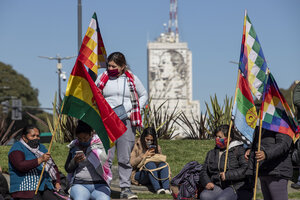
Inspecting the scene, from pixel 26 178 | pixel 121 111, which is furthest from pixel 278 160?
pixel 26 178

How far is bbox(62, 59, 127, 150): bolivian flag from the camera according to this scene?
714 cm

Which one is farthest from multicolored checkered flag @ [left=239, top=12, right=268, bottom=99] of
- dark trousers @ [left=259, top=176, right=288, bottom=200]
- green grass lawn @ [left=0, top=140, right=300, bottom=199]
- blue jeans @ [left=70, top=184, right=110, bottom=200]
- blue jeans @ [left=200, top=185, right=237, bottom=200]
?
green grass lawn @ [left=0, top=140, right=300, bottom=199]

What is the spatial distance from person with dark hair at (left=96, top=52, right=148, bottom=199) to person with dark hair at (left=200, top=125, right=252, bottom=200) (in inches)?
55.8

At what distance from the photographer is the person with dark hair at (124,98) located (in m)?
8.79

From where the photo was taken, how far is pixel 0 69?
209 feet

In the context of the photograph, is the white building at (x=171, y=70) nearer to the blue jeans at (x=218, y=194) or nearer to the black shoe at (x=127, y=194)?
the black shoe at (x=127, y=194)

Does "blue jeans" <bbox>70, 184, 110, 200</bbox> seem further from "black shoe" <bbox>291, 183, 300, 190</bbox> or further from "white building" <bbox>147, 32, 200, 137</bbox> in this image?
"white building" <bbox>147, 32, 200, 137</bbox>

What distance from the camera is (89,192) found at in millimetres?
7078

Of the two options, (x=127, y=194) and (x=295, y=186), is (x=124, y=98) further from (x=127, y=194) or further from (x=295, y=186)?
(x=295, y=186)

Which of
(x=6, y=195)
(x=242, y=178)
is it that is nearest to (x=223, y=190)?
(x=242, y=178)

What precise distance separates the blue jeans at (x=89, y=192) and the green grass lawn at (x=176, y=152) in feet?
14.2

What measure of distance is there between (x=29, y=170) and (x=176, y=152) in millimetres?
5813

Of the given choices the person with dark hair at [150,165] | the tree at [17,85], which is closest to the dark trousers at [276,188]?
the person with dark hair at [150,165]

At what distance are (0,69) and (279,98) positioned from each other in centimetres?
5836
